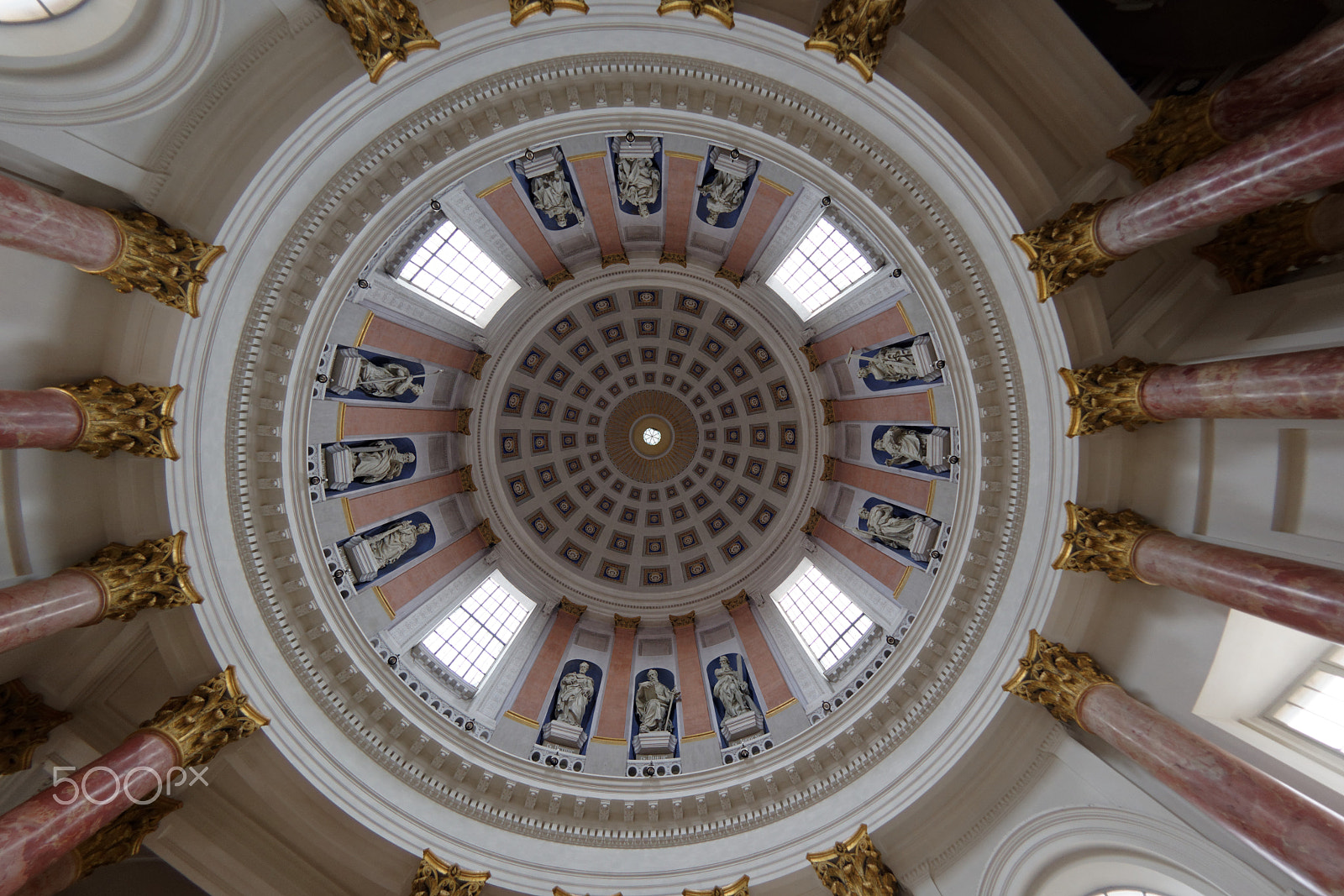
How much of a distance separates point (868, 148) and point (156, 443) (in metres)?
13.4

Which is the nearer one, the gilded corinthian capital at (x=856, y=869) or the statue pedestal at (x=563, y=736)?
the gilded corinthian capital at (x=856, y=869)

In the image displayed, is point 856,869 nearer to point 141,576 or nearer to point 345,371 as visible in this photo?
point 141,576

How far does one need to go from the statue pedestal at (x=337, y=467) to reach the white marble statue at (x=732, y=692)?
1090cm

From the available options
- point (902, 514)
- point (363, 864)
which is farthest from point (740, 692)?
point (363, 864)

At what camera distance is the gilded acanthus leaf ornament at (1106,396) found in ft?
32.1

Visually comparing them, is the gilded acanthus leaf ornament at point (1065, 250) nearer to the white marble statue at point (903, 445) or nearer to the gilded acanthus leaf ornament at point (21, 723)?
the white marble statue at point (903, 445)

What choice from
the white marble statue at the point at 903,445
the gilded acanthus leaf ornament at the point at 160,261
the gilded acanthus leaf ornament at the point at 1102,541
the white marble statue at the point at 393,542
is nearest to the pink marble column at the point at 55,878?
the white marble statue at the point at 393,542

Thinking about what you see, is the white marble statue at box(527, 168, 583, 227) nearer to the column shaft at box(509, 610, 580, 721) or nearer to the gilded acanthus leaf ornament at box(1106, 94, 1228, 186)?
the gilded acanthus leaf ornament at box(1106, 94, 1228, 186)

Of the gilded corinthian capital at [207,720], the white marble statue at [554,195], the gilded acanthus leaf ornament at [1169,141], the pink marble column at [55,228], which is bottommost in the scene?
the gilded corinthian capital at [207,720]

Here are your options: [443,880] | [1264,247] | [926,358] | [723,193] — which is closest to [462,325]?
[723,193]

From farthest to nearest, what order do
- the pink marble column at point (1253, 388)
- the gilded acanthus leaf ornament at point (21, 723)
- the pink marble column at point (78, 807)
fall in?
the gilded acanthus leaf ornament at point (21, 723) < the pink marble column at point (78, 807) < the pink marble column at point (1253, 388)

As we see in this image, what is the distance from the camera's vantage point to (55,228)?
813cm

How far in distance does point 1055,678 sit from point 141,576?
1611 centimetres

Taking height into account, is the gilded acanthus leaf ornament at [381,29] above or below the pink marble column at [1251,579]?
above
